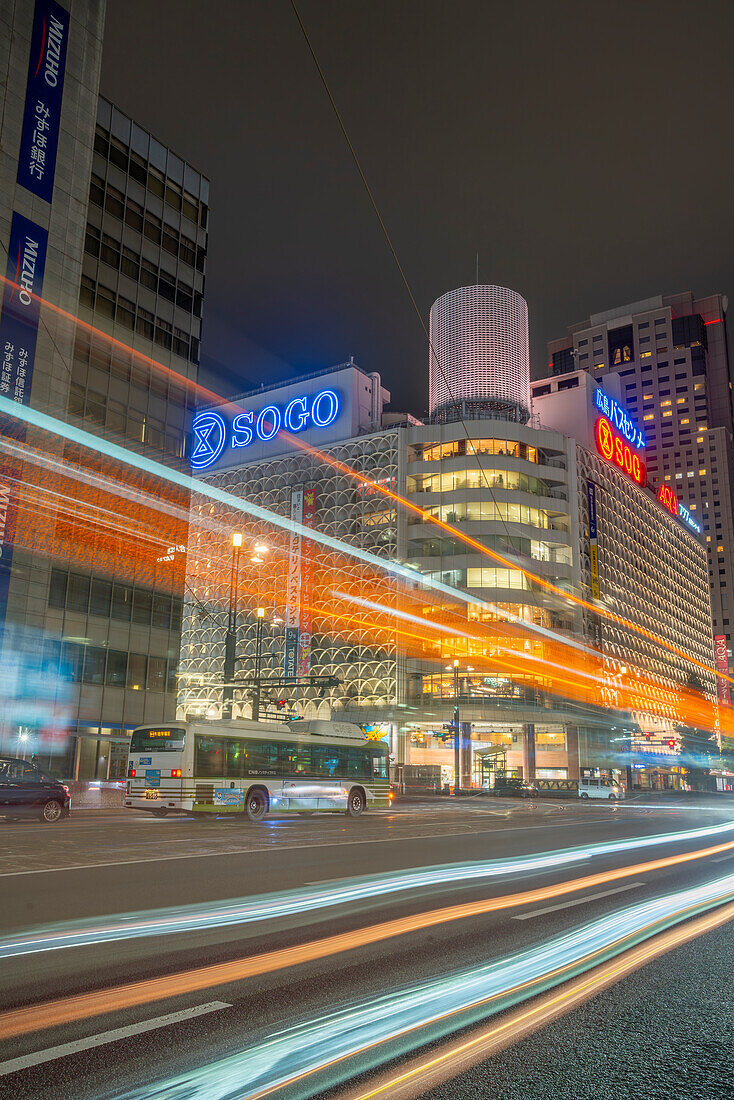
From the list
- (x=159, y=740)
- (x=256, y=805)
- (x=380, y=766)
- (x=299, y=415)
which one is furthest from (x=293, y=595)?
(x=159, y=740)

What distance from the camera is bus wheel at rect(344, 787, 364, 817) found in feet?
96.8

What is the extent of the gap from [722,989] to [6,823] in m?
20.7

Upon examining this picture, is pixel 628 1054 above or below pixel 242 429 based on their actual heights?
below

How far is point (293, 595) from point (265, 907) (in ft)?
245

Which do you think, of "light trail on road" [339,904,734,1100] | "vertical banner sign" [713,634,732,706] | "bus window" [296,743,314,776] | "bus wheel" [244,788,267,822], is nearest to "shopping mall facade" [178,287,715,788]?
"bus window" [296,743,314,776]

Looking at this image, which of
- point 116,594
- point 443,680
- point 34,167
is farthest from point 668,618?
point 34,167

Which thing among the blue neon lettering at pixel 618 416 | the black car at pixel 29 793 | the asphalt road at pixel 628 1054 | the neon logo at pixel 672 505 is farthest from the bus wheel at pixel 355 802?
the neon logo at pixel 672 505

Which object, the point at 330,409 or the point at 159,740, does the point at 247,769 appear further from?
the point at 330,409

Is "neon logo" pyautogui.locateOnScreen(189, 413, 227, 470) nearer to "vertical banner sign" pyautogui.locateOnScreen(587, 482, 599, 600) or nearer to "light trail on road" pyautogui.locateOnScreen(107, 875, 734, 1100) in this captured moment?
"vertical banner sign" pyautogui.locateOnScreen(587, 482, 599, 600)

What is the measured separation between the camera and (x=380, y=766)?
31.5 m

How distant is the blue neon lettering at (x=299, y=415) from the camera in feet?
296

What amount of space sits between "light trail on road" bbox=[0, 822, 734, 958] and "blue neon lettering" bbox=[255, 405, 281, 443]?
81.1 meters

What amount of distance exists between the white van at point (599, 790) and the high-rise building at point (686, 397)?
116849mm

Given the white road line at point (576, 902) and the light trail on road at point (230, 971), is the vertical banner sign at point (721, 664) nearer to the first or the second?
the white road line at point (576, 902)
